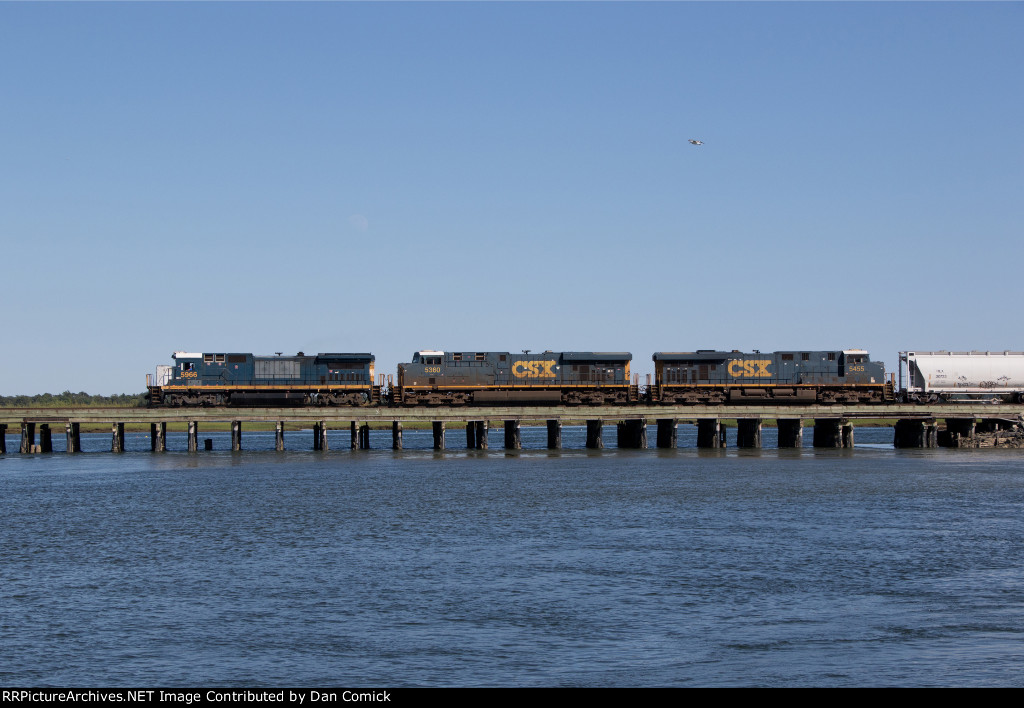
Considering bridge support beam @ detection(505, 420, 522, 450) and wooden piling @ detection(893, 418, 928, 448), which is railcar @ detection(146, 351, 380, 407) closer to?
bridge support beam @ detection(505, 420, 522, 450)

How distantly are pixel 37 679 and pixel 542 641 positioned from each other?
31.2 feet

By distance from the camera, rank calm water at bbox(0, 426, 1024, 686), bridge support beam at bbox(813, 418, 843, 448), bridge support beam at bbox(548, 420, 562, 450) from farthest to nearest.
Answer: bridge support beam at bbox(813, 418, 843, 448) < bridge support beam at bbox(548, 420, 562, 450) < calm water at bbox(0, 426, 1024, 686)

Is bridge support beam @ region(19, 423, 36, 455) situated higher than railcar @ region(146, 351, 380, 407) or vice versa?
railcar @ region(146, 351, 380, 407)

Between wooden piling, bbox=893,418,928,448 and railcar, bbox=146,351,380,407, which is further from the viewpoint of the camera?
wooden piling, bbox=893,418,928,448

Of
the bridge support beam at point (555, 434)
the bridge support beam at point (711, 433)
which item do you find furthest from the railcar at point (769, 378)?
the bridge support beam at point (555, 434)

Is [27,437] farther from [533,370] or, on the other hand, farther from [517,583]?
[517,583]

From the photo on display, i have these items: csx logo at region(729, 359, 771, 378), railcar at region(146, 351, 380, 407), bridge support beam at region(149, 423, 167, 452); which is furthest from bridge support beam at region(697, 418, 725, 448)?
bridge support beam at region(149, 423, 167, 452)

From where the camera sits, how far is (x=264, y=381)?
77000 mm

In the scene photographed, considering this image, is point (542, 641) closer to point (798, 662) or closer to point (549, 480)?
point (798, 662)

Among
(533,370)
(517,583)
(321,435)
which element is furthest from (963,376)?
(517,583)

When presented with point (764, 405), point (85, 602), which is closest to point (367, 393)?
point (764, 405)

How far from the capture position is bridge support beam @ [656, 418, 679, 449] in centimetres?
7894

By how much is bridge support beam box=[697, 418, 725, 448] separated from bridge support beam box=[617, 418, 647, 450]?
5167 millimetres

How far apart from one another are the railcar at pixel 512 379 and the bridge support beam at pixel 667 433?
3705 millimetres
